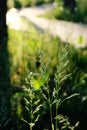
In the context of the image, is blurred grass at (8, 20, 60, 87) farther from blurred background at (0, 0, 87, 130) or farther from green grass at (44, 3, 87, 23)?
green grass at (44, 3, 87, 23)

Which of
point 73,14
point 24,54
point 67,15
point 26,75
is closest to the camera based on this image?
point 26,75

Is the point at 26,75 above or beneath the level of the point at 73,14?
beneath

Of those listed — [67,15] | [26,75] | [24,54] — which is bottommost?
[26,75]

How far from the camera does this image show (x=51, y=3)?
19578 millimetres

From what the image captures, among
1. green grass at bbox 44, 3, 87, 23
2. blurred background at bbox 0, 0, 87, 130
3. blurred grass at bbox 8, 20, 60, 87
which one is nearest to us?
blurred background at bbox 0, 0, 87, 130

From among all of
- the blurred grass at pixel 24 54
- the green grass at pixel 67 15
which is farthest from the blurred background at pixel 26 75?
the green grass at pixel 67 15

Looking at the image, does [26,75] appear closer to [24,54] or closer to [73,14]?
[24,54]

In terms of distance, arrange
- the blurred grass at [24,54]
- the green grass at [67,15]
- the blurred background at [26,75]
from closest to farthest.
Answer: the blurred background at [26,75], the blurred grass at [24,54], the green grass at [67,15]

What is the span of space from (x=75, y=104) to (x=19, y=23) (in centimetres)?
760

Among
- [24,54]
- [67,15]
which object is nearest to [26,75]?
[24,54]

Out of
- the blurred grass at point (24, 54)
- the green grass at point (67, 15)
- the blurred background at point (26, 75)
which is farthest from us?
the green grass at point (67, 15)

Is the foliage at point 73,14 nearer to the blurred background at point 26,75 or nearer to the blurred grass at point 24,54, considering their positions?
the blurred background at point 26,75

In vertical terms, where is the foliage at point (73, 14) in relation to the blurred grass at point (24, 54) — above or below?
above

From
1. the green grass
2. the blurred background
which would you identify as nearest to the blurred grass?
the blurred background
